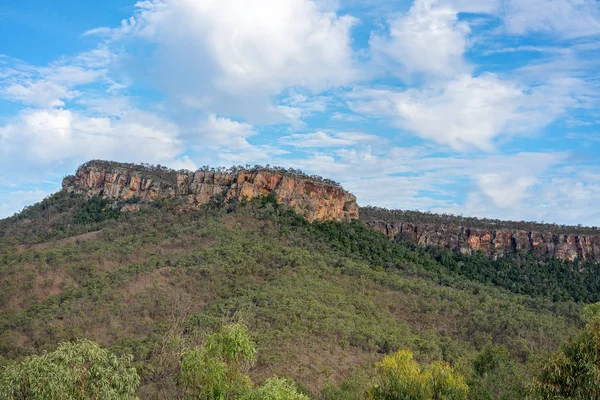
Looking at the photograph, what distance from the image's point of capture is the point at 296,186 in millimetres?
84188

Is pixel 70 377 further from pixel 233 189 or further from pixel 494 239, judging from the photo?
pixel 494 239

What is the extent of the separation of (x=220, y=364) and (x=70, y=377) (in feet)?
13.7

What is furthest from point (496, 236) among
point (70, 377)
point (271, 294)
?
point (70, 377)

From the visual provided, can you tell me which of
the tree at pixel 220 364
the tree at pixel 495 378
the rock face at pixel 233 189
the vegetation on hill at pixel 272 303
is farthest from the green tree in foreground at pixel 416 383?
the rock face at pixel 233 189

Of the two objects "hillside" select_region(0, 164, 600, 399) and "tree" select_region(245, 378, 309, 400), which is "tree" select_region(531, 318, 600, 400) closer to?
"hillside" select_region(0, 164, 600, 399)

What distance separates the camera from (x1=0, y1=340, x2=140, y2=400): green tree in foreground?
47.8 feet

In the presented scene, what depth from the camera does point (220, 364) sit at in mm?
15992

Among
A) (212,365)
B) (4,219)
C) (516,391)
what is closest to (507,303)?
(516,391)

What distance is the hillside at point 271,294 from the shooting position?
131 ft

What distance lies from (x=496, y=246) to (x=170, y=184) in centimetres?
5819

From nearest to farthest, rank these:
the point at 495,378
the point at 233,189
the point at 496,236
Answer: the point at 495,378
the point at 233,189
the point at 496,236

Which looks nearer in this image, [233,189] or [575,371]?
[575,371]

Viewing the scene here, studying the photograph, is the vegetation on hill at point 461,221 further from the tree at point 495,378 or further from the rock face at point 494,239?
the tree at point 495,378

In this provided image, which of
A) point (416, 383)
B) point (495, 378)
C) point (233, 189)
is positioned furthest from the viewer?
point (233, 189)
